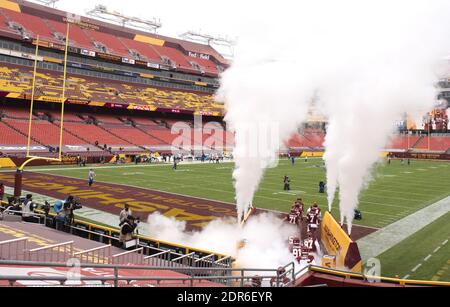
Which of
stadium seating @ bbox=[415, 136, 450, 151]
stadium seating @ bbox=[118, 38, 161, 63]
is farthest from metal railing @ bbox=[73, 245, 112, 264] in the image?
stadium seating @ bbox=[415, 136, 450, 151]

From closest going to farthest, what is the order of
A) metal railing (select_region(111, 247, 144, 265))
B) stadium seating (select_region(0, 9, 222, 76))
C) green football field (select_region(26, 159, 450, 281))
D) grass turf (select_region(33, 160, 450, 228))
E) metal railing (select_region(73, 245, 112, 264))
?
metal railing (select_region(73, 245, 112, 264)) → metal railing (select_region(111, 247, 144, 265)) → green football field (select_region(26, 159, 450, 281)) → grass turf (select_region(33, 160, 450, 228)) → stadium seating (select_region(0, 9, 222, 76))

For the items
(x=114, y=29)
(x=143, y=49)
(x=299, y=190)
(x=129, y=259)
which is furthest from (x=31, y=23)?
(x=129, y=259)

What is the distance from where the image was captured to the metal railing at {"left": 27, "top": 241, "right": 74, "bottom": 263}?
846cm

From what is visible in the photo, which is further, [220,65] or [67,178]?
[220,65]

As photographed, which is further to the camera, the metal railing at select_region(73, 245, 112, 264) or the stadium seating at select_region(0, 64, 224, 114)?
the stadium seating at select_region(0, 64, 224, 114)

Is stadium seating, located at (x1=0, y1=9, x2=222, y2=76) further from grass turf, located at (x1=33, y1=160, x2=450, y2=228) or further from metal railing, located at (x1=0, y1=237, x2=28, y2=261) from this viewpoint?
metal railing, located at (x1=0, y1=237, x2=28, y2=261)

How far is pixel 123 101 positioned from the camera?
58781 millimetres

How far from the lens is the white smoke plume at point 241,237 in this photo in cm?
1049

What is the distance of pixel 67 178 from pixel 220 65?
60.1 meters

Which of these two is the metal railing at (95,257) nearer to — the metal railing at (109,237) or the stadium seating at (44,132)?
the metal railing at (109,237)

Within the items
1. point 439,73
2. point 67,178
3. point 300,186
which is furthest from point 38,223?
point 300,186

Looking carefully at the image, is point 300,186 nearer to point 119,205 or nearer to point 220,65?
point 119,205

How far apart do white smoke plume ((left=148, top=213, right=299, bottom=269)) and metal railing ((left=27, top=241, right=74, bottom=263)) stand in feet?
13.4
